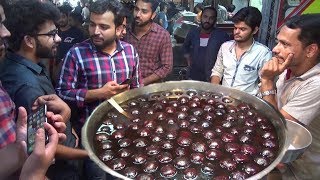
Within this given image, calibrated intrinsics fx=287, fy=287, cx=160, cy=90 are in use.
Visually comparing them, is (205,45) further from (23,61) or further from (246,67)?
(23,61)

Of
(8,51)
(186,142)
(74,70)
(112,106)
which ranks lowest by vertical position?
(186,142)

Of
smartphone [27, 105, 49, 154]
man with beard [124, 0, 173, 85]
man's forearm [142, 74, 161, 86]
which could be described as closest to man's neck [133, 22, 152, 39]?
man with beard [124, 0, 173, 85]

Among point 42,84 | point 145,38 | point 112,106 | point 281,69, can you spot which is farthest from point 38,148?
point 145,38

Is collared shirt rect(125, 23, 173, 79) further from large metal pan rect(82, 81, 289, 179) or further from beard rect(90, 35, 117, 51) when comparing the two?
large metal pan rect(82, 81, 289, 179)

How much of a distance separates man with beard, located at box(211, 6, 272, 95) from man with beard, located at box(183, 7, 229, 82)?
2.77ft

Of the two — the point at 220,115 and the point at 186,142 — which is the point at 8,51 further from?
the point at 220,115

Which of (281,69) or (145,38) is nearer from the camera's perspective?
(281,69)

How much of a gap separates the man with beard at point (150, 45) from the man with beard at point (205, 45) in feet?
2.89

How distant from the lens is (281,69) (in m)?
2.44

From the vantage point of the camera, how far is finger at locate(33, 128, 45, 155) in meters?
1.35

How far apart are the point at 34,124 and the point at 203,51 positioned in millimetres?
3808

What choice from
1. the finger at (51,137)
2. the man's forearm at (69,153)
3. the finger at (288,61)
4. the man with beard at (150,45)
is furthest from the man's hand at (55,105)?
the man with beard at (150,45)

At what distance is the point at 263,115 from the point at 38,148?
68.7 inches

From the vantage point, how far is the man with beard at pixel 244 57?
12.2ft
